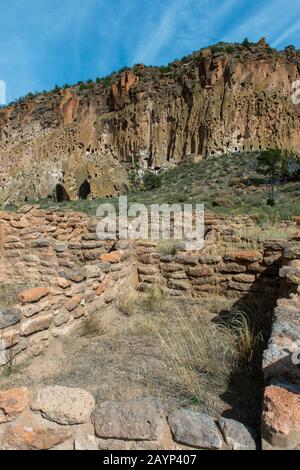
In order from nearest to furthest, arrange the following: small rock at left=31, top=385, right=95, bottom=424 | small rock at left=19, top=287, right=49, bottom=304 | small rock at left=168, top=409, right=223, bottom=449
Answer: small rock at left=168, top=409, right=223, bottom=449
small rock at left=31, top=385, right=95, bottom=424
small rock at left=19, top=287, right=49, bottom=304

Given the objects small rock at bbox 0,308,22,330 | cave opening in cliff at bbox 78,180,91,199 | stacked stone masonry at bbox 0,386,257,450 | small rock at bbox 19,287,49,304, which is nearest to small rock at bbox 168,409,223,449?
stacked stone masonry at bbox 0,386,257,450

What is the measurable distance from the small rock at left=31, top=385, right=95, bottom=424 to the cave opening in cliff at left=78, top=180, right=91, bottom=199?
107 ft

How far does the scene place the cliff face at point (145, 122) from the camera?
3269cm

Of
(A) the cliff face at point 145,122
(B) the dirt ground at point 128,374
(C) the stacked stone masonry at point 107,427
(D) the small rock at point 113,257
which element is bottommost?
(B) the dirt ground at point 128,374

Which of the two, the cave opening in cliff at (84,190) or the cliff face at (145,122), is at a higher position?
the cliff face at (145,122)

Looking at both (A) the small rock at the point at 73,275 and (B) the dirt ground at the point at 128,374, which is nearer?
(B) the dirt ground at the point at 128,374

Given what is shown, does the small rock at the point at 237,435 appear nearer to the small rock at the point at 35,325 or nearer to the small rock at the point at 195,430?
the small rock at the point at 195,430

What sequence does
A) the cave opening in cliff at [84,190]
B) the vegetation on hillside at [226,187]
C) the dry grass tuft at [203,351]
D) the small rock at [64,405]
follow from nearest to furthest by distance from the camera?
the small rock at [64,405] < the dry grass tuft at [203,351] < the vegetation on hillside at [226,187] < the cave opening in cliff at [84,190]

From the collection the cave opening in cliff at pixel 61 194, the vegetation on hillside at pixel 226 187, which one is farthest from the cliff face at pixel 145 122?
the vegetation on hillside at pixel 226 187

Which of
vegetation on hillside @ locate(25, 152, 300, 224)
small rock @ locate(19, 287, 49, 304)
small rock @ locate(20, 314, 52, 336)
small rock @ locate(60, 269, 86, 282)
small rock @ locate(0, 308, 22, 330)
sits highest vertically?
vegetation on hillside @ locate(25, 152, 300, 224)

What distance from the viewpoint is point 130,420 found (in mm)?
1962

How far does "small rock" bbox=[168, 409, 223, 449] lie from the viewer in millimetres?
1814

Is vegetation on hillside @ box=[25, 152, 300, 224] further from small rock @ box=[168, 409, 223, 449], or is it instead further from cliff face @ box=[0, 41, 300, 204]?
small rock @ box=[168, 409, 223, 449]
